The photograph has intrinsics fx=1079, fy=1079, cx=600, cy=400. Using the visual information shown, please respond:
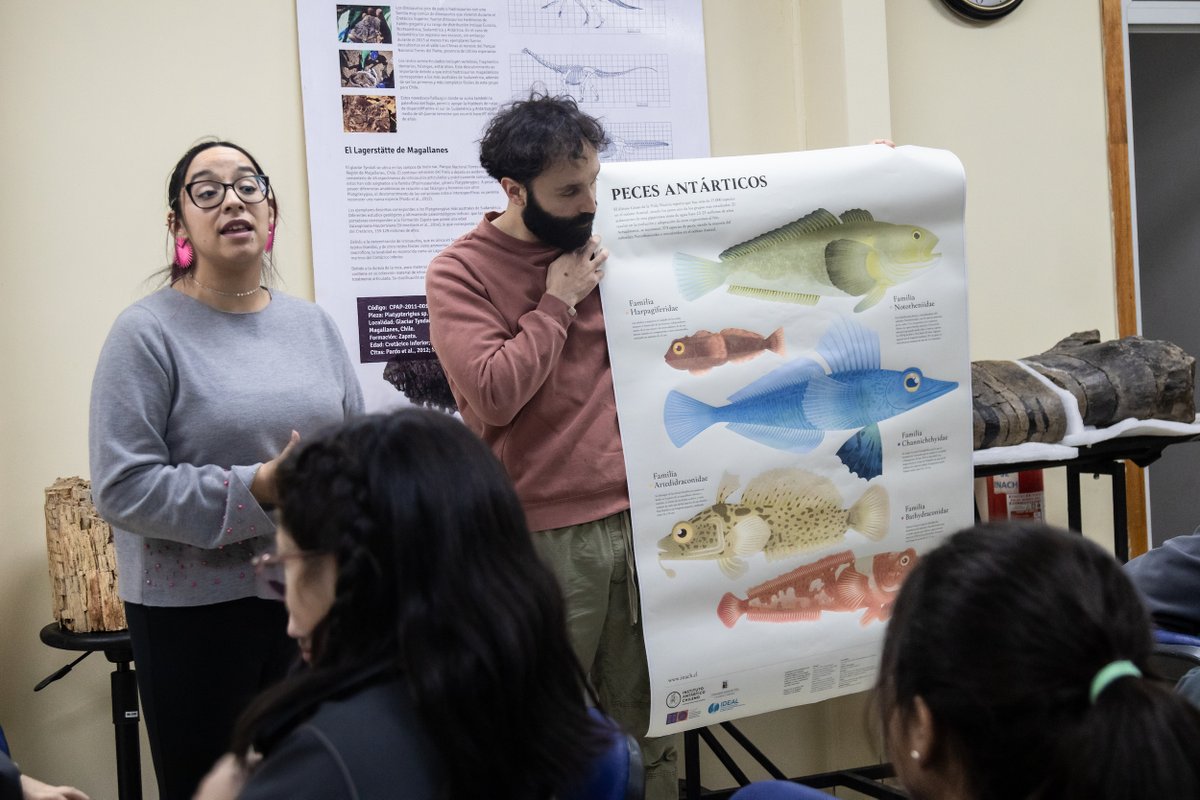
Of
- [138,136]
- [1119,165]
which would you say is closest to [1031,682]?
[138,136]

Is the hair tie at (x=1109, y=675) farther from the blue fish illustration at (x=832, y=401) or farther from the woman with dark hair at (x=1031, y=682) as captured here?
the blue fish illustration at (x=832, y=401)

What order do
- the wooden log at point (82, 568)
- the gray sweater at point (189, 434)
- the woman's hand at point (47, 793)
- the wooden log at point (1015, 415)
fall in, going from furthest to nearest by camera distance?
1. the wooden log at point (1015, 415)
2. the wooden log at point (82, 568)
3. the gray sweater at point (189, 434)
4. the woman's hand at point (47, 793)

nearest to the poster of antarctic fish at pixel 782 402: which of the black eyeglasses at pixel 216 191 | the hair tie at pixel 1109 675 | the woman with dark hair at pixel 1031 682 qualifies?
the black eyeglasses at pixel 216 191

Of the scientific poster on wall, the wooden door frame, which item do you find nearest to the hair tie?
the scientific poster on wall

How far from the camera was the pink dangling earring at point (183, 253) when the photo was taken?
1.88 m

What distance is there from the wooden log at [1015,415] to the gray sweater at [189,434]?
1.51 meters

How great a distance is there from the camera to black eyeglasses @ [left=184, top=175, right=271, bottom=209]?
1839 mm

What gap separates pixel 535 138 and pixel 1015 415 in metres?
1.33

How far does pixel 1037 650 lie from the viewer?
2.79 ft

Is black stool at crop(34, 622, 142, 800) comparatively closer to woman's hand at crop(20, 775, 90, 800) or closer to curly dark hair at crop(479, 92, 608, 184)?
woman's hand at crop(20, 775, 90, 800)

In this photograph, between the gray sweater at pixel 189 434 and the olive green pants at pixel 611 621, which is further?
the olive green pants at pixel 611 621

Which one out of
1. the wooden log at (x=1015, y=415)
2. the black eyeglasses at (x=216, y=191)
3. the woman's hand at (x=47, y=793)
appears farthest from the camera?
the wooden log at (x=1015, y=415)

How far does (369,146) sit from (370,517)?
2.04 metres

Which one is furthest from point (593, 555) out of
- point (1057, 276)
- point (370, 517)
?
point (1057, 276)
